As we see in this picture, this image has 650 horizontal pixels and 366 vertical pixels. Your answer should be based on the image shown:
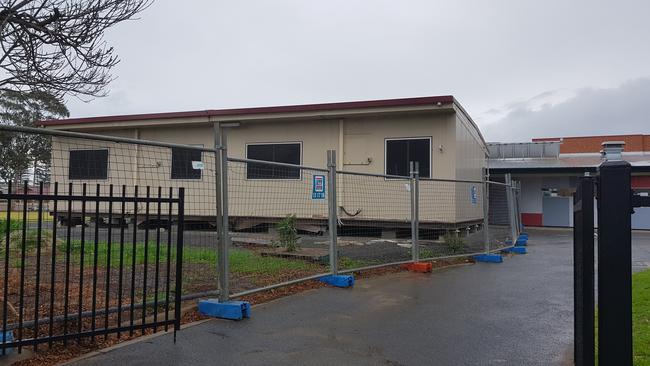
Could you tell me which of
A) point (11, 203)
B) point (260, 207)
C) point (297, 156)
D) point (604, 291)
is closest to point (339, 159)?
point (297, 156)

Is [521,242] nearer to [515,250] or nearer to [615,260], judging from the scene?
[515,250]

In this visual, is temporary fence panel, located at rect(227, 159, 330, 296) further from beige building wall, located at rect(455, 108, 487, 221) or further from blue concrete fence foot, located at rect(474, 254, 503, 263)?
beige building wall, located at rect(455, 108, 487, 221)

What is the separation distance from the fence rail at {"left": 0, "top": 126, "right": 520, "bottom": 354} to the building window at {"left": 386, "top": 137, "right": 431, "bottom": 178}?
0.47 m

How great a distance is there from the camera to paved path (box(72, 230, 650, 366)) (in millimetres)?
4770

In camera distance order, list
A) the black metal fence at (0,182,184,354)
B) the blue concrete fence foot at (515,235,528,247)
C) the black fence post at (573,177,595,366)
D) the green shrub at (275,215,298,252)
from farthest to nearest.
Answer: the blue concrete fence foot at (515,235,528,247) → the green shrub at (275,215,298,252) → the black metal fence at (0,182,184,354) → the black fence post at (573,177,595,366)

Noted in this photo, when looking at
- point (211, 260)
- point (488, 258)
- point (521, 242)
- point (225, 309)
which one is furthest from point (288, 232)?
point (521, 242)

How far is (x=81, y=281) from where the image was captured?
4.18 metres

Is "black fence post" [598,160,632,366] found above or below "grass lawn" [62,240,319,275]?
above

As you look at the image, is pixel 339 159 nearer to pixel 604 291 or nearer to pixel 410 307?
pixel 410 307

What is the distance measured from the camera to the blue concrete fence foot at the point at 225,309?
5.93 m

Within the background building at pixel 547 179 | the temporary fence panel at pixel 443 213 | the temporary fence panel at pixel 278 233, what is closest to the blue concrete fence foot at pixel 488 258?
the temporary fence panel at pixel 443 213

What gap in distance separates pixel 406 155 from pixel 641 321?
10.1 m

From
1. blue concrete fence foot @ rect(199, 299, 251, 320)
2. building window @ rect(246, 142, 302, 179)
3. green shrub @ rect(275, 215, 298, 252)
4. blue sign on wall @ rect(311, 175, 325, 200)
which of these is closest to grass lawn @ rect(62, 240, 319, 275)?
green shrub @ rect(275, 215, 298, 252)

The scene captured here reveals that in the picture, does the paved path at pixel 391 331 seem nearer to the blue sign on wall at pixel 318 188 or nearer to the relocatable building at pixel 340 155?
the blue sign on wall at pixel 318 188
